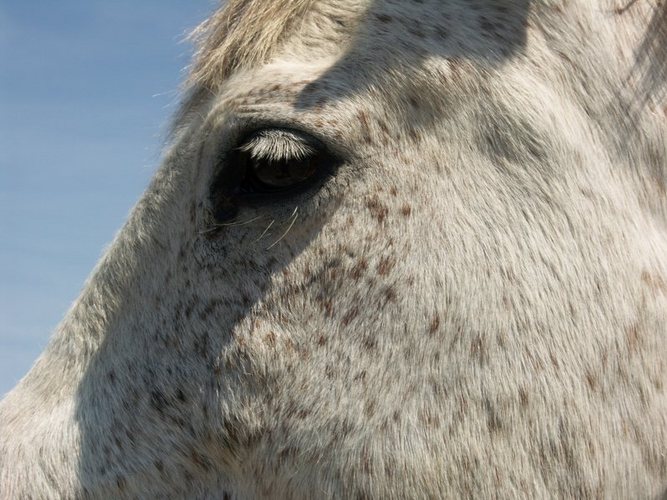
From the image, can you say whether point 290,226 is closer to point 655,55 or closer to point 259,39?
point 259,39

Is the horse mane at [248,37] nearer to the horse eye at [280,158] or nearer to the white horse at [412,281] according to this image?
the white horse at [412,281]

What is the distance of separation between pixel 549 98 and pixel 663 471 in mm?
979

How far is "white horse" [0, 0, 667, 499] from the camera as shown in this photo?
7.07 feet

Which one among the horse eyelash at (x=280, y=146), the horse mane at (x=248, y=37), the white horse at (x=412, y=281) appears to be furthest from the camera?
the horse mane at (x=248, y=37)

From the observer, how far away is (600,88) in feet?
7.51

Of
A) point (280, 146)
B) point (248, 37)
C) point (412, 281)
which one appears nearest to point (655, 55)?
point (412, 281)

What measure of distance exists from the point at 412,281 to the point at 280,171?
0.46m

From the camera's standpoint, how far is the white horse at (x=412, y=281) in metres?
2.15

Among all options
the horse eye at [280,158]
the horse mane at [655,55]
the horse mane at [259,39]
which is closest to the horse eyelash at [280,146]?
the horse eye at [280,158]

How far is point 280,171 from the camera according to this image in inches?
92.0

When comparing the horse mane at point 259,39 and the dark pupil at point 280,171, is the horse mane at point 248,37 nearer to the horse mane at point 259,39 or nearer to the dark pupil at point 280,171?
the horse mane at point 259,39

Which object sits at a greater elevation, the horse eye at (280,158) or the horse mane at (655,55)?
the horse mane at (655,55)

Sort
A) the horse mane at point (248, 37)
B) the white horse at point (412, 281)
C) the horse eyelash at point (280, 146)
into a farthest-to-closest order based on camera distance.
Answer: the horse mane at point (248, 37) → the horse eyelash at point (280, 146) → the white horse at point (412, 281)

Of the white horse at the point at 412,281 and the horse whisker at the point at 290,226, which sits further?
the horse whisker at the point at 290,226
